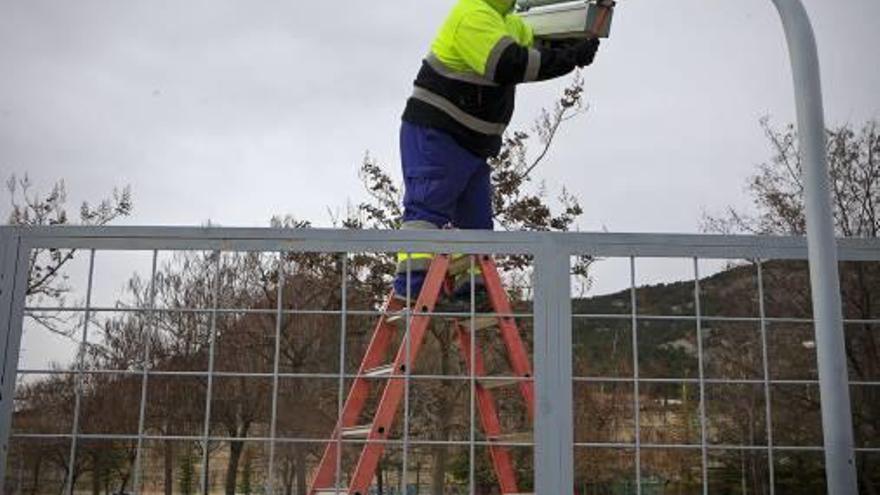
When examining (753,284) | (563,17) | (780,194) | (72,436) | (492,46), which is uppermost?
(780,194)

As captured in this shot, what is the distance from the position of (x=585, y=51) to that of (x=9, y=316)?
2.17 m

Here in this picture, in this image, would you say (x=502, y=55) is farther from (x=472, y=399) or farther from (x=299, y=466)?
(x=299, y=466)

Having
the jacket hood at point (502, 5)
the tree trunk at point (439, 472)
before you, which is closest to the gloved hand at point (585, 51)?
the jacket hood at point (502, 5)

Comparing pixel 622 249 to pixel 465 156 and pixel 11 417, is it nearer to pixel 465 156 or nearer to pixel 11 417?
pixel 465 156

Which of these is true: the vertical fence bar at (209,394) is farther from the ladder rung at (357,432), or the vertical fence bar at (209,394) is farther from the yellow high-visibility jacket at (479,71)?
the yellow high-visibility jacket at (479,71)

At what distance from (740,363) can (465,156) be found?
128cm

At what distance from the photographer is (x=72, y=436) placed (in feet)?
8.33

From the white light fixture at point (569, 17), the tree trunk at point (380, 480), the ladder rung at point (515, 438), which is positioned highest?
the white light fixture at point (569, 17)

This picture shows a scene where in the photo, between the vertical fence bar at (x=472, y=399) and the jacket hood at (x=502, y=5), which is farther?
the jacket hood at (x=502, y=5)

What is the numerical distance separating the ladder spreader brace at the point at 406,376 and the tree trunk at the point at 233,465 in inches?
10.6

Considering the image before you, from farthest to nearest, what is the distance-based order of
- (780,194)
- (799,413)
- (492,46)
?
(780,194) → (492,46) → (799,413)

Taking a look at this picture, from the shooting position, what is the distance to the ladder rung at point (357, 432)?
114 inches

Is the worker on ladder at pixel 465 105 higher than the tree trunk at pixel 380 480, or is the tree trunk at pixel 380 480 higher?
the worker on ladder at pixel 465 105

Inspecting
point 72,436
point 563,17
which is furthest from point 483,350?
point 72,436
